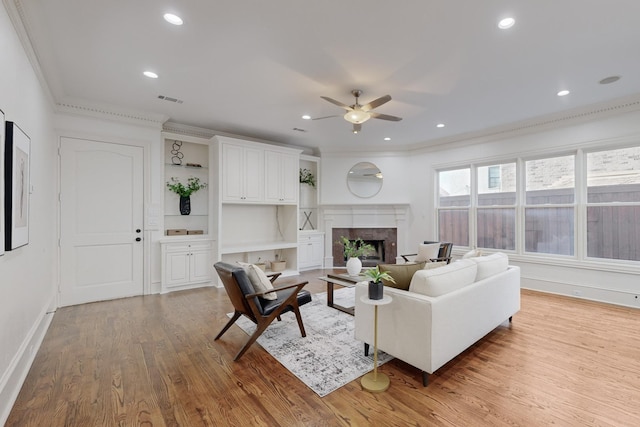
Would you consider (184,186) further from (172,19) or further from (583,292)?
(583,292)

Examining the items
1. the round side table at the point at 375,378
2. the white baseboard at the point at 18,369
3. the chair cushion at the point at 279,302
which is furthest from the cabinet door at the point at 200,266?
the round side table at the point at 375,378

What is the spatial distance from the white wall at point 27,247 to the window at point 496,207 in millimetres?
6550

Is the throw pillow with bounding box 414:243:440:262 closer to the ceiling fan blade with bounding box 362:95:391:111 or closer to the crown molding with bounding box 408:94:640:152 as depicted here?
the crown molding with bounding box 408:94:640:152

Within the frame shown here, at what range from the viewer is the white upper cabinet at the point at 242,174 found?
5.19 meters

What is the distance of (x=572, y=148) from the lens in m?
4.62

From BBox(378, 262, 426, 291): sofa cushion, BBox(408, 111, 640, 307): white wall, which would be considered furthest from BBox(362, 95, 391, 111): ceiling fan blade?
BBox(408, 111, 640, 307): white wall

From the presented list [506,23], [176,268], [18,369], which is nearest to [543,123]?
[506,23]

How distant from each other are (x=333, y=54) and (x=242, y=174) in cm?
307

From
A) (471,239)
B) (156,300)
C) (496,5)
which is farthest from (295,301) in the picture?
(471,239)

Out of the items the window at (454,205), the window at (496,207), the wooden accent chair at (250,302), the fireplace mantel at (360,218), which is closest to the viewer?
the wooden accent chair at (250,302)

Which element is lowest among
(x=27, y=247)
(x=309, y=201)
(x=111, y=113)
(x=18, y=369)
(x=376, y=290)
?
(x=18, y=369)

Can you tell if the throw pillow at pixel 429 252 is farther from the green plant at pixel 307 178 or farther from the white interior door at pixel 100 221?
the white interior door at pixel 100 221

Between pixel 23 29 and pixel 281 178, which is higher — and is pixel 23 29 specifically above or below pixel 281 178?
above

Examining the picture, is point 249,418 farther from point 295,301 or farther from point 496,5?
point 496,5
